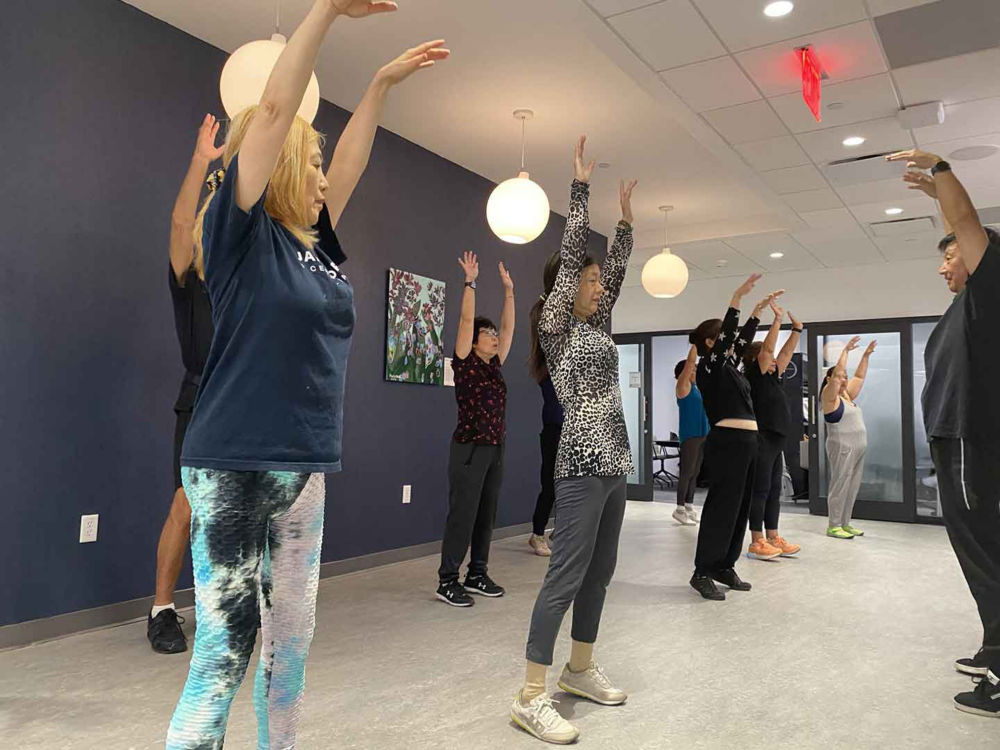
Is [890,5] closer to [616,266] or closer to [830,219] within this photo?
[616,266]

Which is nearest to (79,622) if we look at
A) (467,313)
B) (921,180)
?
(467,313)

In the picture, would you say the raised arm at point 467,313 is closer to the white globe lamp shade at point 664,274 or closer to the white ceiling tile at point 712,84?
the white ceiling tile at point 712,84

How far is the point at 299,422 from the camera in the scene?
47.6 inches

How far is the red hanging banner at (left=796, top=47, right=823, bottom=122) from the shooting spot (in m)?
3.72

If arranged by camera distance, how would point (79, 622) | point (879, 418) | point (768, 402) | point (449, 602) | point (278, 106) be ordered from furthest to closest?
point (879, 418), point (768, 402), point (449, 602), point (79, 622), point (278, 106)

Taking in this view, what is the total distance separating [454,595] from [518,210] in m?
2.14

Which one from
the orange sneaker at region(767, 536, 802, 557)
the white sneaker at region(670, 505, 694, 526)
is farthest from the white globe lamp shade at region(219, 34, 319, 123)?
the white sneaker at region(670, 505, 694, 526)

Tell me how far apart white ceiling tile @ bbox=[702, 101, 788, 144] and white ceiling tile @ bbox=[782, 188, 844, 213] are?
4.41ft

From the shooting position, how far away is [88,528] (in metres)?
3.19

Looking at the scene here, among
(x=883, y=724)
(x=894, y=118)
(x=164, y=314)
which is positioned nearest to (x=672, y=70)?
(x=894, y=118)

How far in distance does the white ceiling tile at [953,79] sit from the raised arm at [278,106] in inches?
153

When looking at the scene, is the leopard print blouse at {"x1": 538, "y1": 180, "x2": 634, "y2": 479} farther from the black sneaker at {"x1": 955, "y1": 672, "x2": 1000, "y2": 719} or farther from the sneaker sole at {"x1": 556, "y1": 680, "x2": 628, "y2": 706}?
the black sneaker at {"x1": 955, "y1": 672, "x2": 1000, "y2": 719}

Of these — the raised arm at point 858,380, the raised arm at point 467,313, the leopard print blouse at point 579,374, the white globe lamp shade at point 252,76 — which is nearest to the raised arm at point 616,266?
the leopard print blouse at point 579,374

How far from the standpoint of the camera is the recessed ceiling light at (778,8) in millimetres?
3266
